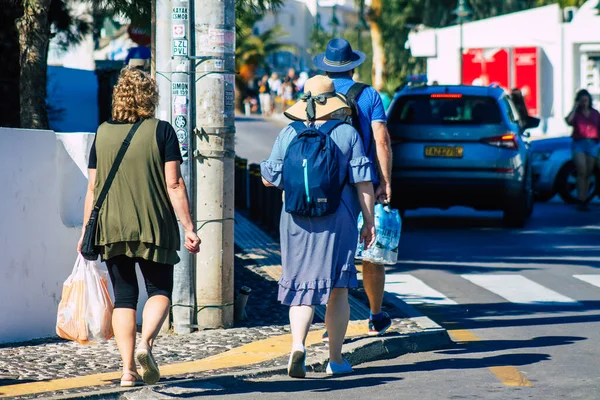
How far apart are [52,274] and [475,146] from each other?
8121mm

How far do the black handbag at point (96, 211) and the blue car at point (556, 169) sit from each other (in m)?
13.8

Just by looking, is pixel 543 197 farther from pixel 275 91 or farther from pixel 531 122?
pixel 275 91

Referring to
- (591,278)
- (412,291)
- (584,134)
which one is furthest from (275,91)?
(412,291)

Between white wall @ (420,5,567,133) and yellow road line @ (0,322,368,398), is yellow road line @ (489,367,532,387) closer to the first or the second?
yellow road line @ (0,322,368,398)

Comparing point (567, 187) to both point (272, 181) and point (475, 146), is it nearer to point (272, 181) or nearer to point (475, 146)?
point (475, 146)

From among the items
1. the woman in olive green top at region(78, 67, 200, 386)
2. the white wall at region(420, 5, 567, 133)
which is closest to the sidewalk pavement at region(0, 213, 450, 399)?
the woman in olive green top at region(78, 67, 200, 386)

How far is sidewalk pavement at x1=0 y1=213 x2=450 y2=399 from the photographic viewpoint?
21.5 feet

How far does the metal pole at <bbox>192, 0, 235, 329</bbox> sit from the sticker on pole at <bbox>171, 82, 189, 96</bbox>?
0.08 meters

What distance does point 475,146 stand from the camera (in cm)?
1519

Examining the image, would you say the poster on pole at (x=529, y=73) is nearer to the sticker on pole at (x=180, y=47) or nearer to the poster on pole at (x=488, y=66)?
the poster on pole at (x=488, y=66)

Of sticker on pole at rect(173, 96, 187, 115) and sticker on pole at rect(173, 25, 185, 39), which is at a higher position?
sticker on pole at rect(173, 25, 185, 39)

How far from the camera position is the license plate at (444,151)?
15.2 m

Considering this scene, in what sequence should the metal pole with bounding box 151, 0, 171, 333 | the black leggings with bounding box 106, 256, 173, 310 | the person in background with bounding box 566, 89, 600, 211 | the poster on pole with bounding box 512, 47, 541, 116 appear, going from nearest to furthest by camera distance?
1. the black leggings with bounding box 106, 256, 173, 310
2. the metal pole with bounding box 151, 0, 171, 333
3. the person in background with bounding box 566, 89, 600, 211
4. the poster on pole with bounding box 512, 47, 541, 116

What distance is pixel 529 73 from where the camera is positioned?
130 feet
